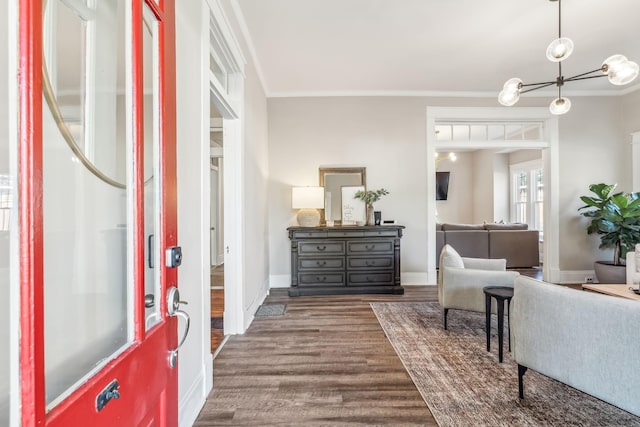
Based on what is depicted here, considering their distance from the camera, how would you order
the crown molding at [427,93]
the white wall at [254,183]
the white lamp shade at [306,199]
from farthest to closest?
the crown molding at [427,93] → the white lamp shade at [306,199] → the white wall at [254,183]

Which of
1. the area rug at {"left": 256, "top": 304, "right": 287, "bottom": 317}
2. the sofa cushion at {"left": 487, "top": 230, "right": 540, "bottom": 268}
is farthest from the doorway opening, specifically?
the sofa cushion at {"left": 487, "top": 230, "right": 540, "bottom": 268}

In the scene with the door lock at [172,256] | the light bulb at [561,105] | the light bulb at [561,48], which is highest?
the light bulb at [561,48]

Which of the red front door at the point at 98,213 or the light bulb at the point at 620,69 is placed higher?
the light bulb at the point at 620,69

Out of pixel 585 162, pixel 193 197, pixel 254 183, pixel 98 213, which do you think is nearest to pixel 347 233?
pixel 254 183

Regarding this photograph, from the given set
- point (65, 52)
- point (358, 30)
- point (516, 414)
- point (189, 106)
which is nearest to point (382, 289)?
point (516, 414)

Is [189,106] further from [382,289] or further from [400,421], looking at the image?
[382,289]

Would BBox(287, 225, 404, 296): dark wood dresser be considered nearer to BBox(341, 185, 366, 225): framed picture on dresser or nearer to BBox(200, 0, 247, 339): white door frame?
BBox(341, 185, 366, 225): framed picture on dresser

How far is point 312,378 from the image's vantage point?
219 centimetres

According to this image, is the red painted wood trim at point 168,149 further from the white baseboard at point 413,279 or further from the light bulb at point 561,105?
the white baseboard at point 413,279

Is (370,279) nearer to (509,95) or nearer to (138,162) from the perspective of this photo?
(509,95)

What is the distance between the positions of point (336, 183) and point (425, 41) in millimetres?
2175

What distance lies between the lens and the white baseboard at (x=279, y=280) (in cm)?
479

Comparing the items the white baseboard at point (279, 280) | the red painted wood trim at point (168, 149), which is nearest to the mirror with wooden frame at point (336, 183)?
the white baseboard at point (279, 280)

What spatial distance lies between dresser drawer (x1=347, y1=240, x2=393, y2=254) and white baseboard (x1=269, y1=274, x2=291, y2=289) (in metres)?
1.13
